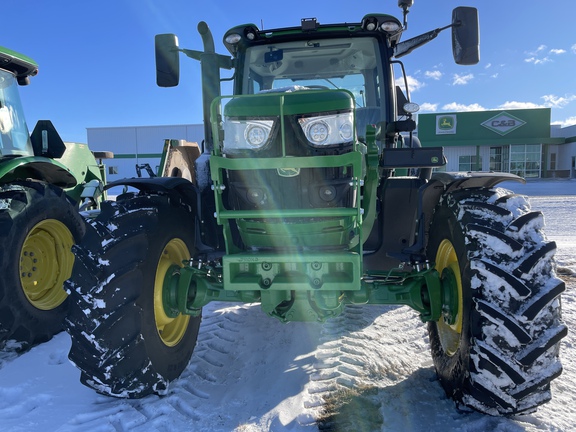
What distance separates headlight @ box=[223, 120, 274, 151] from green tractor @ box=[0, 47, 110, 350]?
222 cm

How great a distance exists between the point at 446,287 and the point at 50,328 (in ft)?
11.2

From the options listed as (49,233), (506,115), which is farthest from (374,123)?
(506,115)

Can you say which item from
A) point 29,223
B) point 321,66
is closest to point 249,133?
point 321,66

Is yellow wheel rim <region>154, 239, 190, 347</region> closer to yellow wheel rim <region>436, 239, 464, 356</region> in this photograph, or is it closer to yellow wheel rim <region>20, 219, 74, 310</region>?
yellow wheel rim <region>20, 219, 74, 310</region>

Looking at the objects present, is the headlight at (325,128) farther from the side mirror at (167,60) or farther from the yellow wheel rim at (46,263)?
the yellow wheel rim at (46,263)

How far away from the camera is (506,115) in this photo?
3206 cm

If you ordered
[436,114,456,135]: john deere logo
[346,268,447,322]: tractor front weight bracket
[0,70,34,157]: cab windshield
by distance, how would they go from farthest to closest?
[436,114,456,135]: john deere logo, [0,70,34,157]: cab windshield, [346,268,447,322]: tractor front weight bracket

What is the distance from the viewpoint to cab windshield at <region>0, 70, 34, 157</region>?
180 inches

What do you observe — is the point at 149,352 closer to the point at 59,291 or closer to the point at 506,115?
the point at 59,291

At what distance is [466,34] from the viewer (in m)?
3.37

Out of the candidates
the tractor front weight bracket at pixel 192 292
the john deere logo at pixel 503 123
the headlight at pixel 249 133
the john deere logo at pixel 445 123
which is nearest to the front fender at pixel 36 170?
the tractor front weight bracket at pixel 192 292

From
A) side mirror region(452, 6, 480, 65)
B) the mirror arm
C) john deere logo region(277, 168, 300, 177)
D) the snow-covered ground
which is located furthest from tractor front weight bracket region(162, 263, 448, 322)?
the mirror arm

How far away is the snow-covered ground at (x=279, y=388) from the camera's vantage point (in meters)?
2.49

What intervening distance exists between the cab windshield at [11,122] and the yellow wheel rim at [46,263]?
1.00 metres
